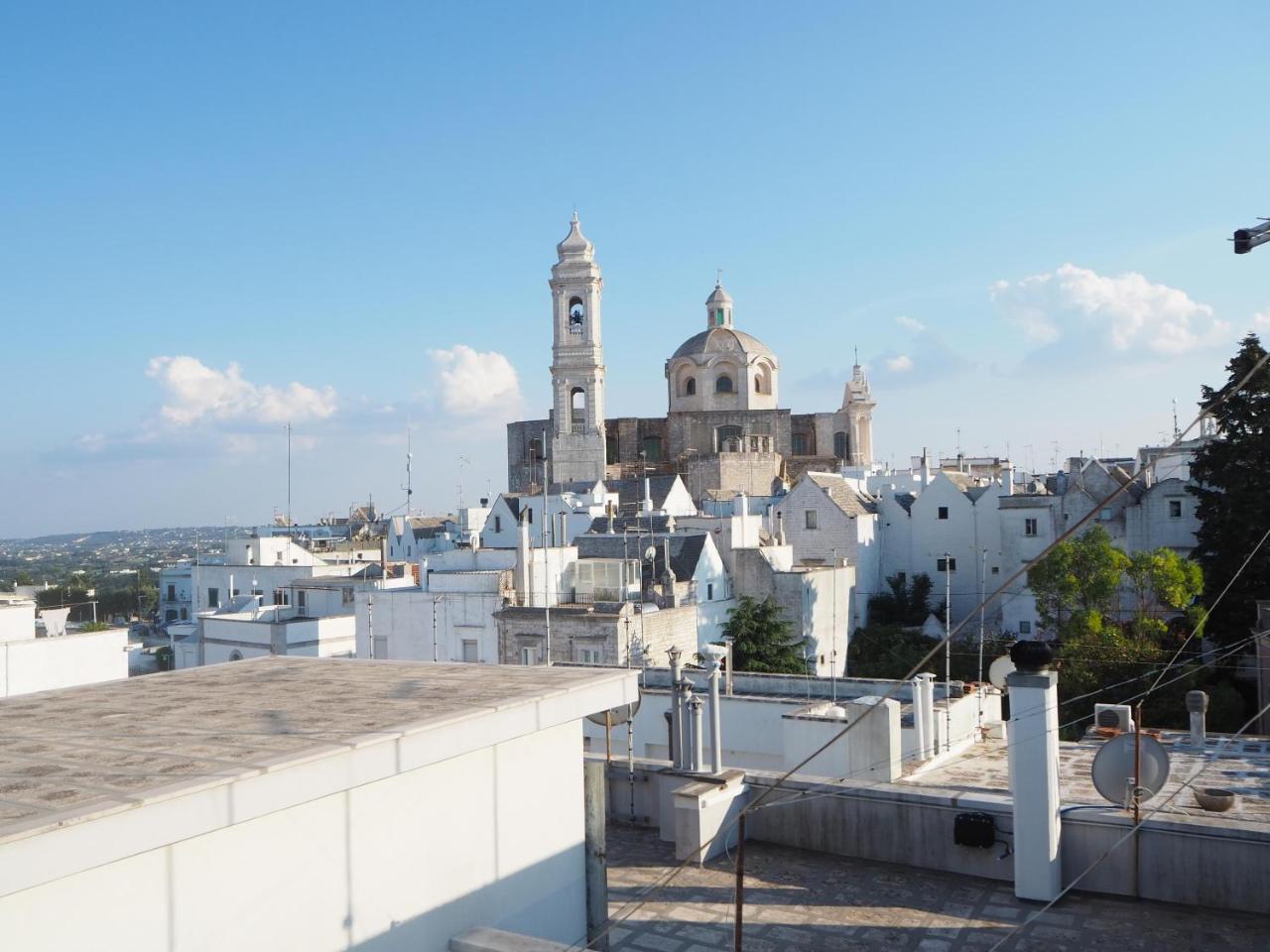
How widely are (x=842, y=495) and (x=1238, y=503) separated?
50.3ft

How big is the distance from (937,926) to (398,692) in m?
3.36

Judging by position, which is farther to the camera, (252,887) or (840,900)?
(840,900)

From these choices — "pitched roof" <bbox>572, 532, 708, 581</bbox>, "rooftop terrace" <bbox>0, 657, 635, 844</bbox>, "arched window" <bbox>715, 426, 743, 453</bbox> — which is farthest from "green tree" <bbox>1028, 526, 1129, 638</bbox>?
"arched window" <bbox>715, 426, 743, 453</bbox>

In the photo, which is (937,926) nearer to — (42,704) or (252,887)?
(252,887)

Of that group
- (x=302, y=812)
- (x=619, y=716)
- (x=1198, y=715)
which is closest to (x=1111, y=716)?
(x=1198, y=715)

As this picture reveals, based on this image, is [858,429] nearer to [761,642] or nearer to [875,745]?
[761,642]

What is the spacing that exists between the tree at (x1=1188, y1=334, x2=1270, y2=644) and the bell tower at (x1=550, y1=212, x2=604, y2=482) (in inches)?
1359

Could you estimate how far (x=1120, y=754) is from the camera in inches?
276

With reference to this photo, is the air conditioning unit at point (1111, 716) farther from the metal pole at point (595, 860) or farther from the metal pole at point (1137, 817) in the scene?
the metal pole at point (595, 860)

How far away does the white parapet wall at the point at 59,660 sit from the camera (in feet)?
49.5

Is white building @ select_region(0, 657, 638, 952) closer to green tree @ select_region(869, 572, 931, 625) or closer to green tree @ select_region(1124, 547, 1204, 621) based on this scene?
green tree @ select_region(1124, 547, 1204, 621)

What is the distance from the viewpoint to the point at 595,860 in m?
6.39

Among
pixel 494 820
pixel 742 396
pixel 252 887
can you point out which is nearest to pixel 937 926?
pixel 494 820

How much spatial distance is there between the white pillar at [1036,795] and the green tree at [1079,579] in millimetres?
23814
